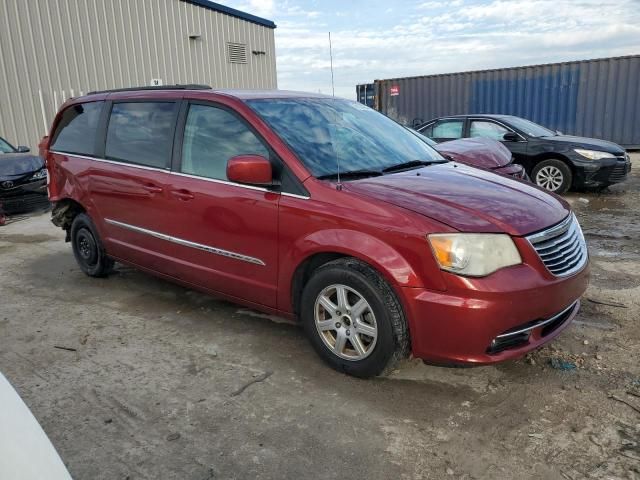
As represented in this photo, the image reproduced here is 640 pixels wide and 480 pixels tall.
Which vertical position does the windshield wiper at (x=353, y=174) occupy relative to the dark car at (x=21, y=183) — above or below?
above

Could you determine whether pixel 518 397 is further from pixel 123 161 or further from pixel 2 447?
pixel 123 161

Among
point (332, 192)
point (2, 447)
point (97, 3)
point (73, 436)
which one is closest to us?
point (2, 447)

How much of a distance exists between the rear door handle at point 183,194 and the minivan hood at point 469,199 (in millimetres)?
1251

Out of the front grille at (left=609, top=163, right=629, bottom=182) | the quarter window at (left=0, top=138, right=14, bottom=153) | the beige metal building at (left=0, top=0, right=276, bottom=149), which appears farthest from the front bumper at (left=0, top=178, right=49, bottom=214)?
the front grille at (left=609, top=163, right=629, bottom=182)

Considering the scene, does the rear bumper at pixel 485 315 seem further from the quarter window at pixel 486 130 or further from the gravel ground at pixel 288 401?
the quarter window at pixel 486 130

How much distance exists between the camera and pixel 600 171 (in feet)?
28.1

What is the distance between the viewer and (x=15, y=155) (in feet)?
29.7

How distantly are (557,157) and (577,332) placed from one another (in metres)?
5.93

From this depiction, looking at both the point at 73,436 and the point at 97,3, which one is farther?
the point at 97,3

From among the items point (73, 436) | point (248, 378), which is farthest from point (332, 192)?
point (73, 436)

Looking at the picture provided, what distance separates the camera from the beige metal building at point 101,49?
11789mm

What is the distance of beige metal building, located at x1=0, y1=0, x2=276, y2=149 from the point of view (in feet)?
38.7

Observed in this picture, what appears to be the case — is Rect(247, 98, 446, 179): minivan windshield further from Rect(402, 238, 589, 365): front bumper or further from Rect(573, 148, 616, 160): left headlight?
Rect(573, 148, 616, 160): left headlight

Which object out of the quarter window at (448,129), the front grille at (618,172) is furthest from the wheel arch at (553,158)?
the quarter window at (448,129)
